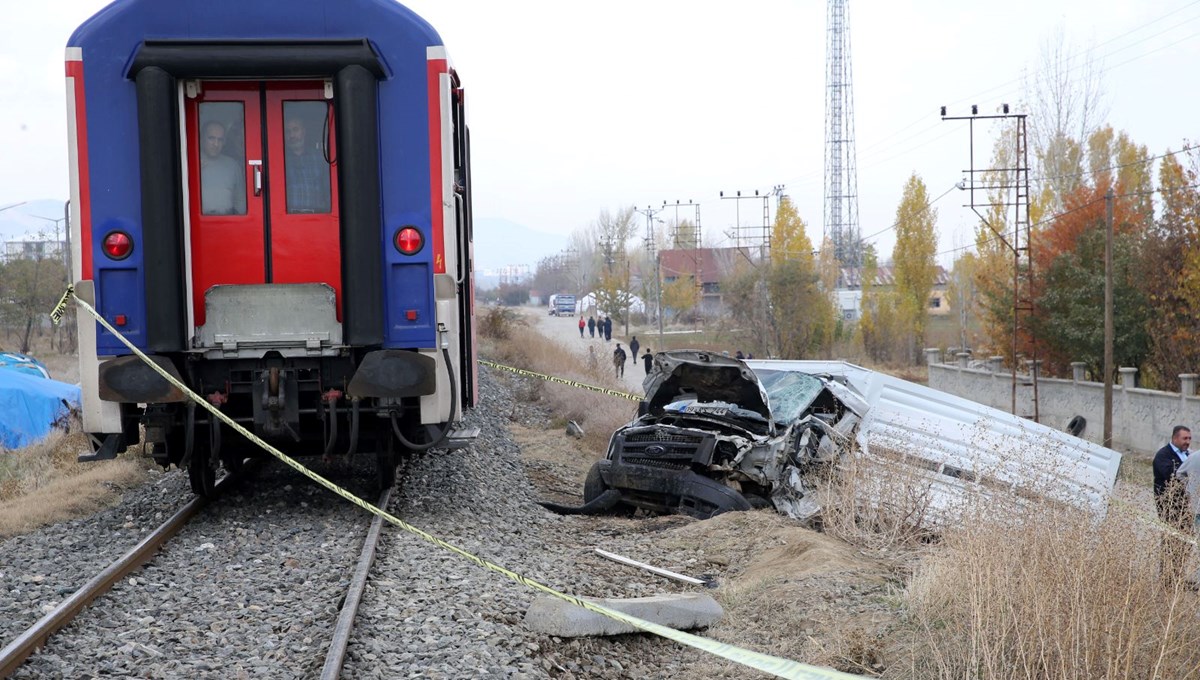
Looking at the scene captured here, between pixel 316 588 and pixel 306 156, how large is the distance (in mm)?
3380

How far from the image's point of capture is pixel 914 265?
61.3m

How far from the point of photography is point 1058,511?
627 cm

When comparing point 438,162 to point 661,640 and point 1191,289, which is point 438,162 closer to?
point 661,640

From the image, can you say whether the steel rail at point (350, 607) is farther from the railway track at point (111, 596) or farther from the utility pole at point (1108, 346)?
the utility pole at point (1108, 346)

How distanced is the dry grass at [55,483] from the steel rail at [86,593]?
4.57 feet

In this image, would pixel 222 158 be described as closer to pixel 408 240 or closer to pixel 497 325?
pixel 408 240

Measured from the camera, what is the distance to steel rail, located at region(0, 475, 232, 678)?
519 cm

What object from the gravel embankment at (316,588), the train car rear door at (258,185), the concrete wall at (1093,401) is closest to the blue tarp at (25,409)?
the gravel embankment at (316,588)

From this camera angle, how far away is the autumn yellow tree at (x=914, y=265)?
201ft

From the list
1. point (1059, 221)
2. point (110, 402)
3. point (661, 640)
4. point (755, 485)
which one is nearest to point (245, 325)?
point (110, 402)

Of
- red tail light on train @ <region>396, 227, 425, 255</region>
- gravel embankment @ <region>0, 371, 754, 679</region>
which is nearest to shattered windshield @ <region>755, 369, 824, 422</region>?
gravel embankment @ <region>0, 371, 754, 679</region>

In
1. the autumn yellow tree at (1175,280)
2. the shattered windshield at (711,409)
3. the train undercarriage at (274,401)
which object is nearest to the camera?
the train undercarriage at (274,401)

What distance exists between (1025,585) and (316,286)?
543 centimetres

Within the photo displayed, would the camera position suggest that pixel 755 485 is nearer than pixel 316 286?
No
